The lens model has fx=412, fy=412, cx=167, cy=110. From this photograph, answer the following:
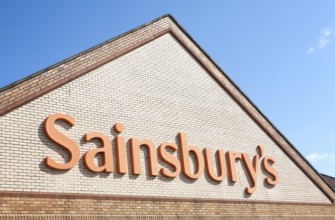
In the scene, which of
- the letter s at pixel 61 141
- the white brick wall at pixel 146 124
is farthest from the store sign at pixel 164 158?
the white brick wall at pixel 146 124

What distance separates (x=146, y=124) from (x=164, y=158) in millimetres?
1044

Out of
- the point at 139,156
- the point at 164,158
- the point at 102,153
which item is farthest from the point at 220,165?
the point at 102,153

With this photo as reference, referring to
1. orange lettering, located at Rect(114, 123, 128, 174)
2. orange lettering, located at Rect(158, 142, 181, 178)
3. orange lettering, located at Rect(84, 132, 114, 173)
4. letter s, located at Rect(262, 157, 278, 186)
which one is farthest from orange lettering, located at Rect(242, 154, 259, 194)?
orange lettering, located at Rect(84, 132, 114, 173)

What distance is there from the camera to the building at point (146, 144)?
8828 mm

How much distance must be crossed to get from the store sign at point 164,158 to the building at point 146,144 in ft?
0.10

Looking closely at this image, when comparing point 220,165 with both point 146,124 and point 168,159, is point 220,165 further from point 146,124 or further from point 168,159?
point 146,124

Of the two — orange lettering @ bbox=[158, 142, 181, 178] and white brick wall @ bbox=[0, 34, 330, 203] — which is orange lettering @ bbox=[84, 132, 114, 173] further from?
orange lettering @ bbox=[158, 142, 181, 178]

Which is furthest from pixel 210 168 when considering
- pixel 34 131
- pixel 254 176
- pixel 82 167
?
pixel 34 131

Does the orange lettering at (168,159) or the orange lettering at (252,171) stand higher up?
the orange lettering at (252,171)

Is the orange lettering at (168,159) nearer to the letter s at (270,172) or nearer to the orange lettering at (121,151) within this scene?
the orange lettering at (121,151)

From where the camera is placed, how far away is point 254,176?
44.1 feet

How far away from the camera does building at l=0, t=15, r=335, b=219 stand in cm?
A: 883

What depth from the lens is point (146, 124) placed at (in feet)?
36.8

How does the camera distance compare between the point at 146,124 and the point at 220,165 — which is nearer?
the point at 146,124
